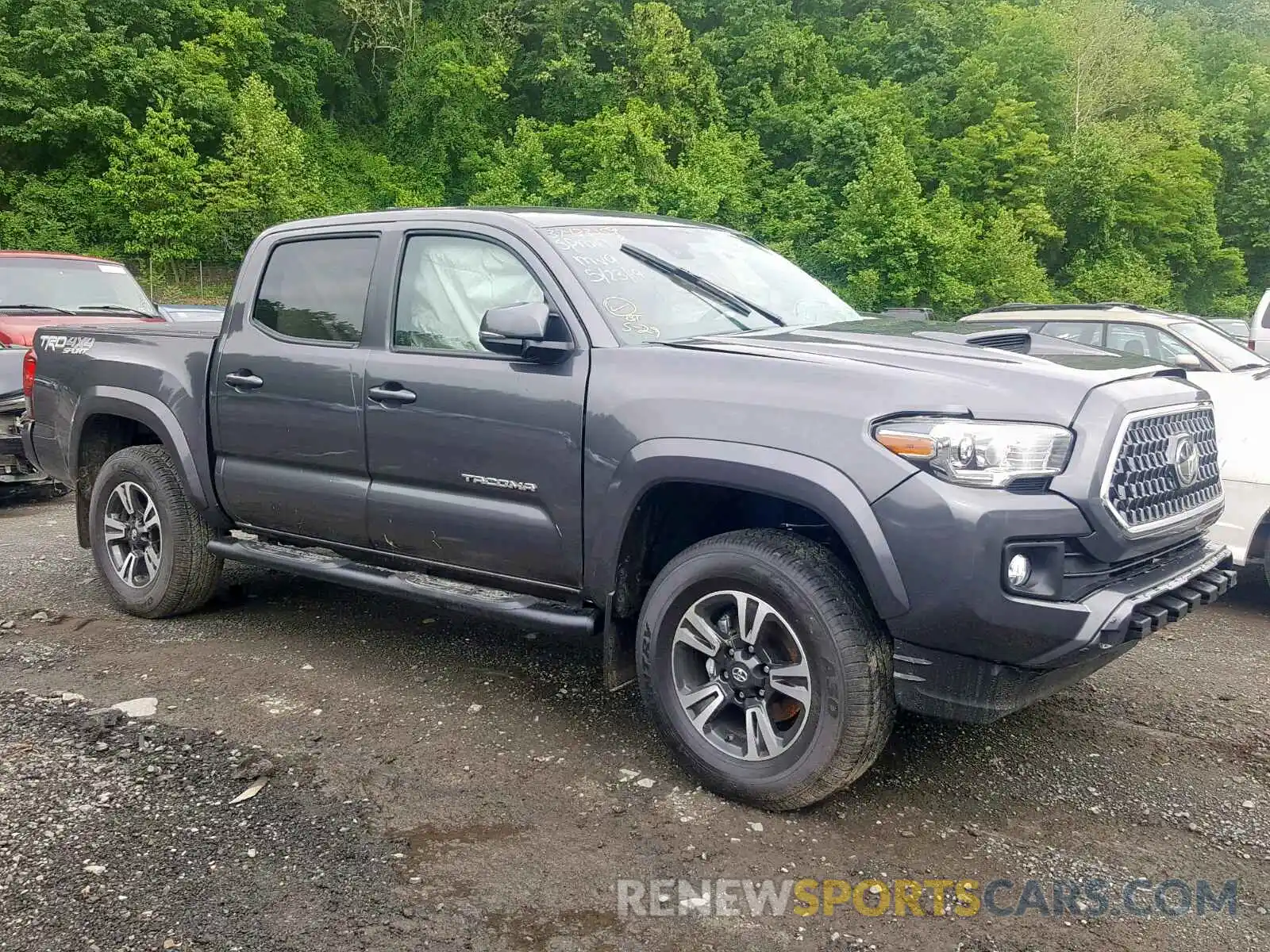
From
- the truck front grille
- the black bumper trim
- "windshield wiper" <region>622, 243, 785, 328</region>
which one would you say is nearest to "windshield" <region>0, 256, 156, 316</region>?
"windshield wiper" <region>622, 243, 785, 328</region>

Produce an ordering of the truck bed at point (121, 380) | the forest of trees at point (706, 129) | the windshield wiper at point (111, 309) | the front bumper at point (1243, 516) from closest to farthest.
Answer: the truck bed at point (121, 380)
the front bumper at point (1243, 516)
the windshield wiper at point (111, 309)
the forest of trees at point (706, 129)

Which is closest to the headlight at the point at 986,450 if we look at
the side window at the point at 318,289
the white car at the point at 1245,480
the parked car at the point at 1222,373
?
the parked car at the point at 1222,373

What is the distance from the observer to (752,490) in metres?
3.21

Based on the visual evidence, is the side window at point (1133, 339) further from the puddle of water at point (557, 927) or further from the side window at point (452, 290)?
the puddle of water at point (557, 927)

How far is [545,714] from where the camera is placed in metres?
4.07

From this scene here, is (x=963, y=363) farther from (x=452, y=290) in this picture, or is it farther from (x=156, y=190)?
(x=156, y=190)

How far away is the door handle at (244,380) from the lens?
4621mm

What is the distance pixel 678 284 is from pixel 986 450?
1.58 metres

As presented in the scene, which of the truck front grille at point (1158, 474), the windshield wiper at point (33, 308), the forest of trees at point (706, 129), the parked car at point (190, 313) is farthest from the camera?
the forest of trees at point (706, 129)

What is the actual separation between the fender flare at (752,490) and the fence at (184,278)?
31.6m

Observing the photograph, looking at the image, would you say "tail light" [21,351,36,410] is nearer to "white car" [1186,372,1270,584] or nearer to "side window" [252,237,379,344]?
"side window" [252,237,379,344]

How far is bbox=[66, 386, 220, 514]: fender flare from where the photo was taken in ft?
16.1

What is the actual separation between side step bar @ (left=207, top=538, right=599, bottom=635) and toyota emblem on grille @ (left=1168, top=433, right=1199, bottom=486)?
198 cm

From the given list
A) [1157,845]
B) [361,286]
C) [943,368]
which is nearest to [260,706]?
[361,286]
